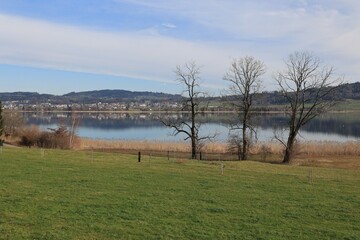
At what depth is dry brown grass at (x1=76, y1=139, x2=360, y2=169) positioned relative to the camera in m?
44.3

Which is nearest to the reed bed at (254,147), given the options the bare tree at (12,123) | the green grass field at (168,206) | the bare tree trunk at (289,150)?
the bare tree trunk at (289,150)

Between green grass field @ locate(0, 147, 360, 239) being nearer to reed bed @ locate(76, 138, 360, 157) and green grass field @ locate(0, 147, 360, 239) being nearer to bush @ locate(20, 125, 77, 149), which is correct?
reed bed @ locate(76, 138, 360, 157)

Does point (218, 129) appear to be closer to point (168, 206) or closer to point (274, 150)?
point (274, 150)

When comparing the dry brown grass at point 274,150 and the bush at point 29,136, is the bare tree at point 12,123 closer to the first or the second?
the bush at point 29,136

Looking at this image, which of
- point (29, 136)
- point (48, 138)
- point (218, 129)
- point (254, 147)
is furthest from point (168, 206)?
point (218, 129)

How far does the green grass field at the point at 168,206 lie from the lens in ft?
35.9

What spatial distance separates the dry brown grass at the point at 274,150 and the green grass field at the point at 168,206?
22.3m

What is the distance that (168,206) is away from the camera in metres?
13.9

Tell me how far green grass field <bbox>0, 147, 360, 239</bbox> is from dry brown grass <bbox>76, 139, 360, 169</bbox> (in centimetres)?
2231

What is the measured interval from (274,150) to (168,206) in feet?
125

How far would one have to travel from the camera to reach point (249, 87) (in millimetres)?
45375

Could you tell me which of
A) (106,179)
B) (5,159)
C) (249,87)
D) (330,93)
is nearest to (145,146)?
(249,87)

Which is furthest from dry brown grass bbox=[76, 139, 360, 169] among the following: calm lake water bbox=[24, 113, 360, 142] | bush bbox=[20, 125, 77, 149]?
calm lake water bbox=[24, 113, 360, 142]

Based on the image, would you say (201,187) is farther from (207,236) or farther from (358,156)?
(358,156)
